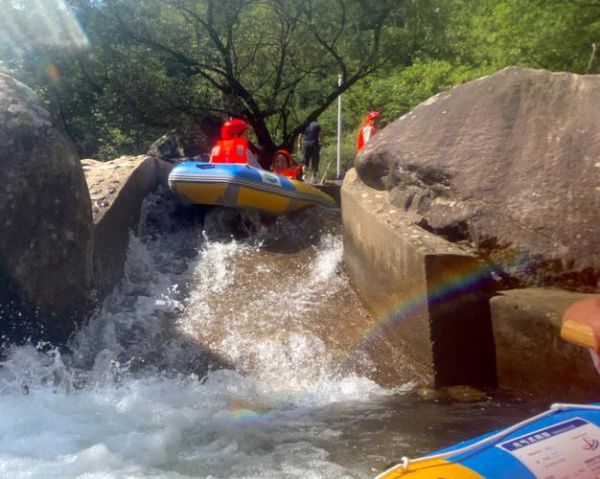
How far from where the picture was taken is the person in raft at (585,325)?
1910mm

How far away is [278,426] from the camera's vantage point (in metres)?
4.68

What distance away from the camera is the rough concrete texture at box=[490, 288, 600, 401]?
4.69m

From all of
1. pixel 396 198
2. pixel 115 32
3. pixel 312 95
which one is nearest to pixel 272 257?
pixel 396 198

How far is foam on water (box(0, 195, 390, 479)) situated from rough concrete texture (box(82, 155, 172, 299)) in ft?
0.66

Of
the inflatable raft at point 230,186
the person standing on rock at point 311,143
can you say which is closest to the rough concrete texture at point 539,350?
the inflatable raft at point 230,186

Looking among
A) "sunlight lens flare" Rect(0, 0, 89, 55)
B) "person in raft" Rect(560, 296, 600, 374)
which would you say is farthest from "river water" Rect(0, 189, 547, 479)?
"sunlight lens flare" Rect(0, 0, 89, 55)

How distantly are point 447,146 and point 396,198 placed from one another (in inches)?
25.6

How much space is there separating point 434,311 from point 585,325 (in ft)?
10.9

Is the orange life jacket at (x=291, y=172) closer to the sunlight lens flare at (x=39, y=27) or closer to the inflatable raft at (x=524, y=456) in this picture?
the sunlight lens flare at (x=39, y=27)

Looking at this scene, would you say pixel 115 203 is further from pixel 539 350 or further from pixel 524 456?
pixel 524 456

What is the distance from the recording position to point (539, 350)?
16.1ft

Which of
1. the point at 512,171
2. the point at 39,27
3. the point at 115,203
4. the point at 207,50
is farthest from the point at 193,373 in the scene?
the point at 39,27

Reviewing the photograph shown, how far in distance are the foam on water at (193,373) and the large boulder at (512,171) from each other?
4.36 feet

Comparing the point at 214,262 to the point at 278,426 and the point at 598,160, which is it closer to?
the point at 278,426
